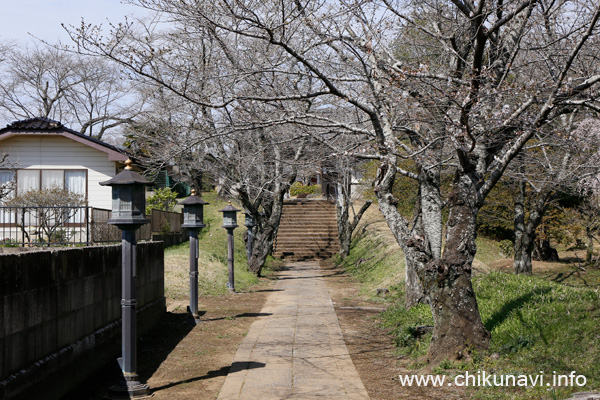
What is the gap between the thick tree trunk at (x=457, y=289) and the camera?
8.15 metres

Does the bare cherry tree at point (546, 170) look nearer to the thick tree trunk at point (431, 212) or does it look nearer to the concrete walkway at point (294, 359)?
the thick tree trunk at point (431, 212)

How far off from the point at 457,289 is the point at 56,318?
17.0ft

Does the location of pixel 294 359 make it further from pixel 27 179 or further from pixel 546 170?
pixel 27 179

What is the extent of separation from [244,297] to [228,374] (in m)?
8.85

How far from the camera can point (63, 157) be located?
76.7 ft

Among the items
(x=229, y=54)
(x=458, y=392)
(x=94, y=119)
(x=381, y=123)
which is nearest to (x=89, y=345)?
(x=458, y=392)

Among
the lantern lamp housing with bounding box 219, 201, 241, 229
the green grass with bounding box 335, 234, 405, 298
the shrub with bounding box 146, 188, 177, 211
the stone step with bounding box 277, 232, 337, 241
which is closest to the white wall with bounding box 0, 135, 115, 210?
the lantern lamp housing with bounding box 219, 201, 241, 229

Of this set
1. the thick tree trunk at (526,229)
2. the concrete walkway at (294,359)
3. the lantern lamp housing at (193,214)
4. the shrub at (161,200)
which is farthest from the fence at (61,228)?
the thick tree trunk at (526,229)

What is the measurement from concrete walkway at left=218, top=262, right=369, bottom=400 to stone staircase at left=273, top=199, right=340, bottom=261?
17530 mm

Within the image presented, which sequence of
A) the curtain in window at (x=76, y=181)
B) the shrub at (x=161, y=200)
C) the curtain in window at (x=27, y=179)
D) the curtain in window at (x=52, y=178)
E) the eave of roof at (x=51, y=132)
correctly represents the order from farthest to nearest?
1. the shrub at (x=161, y=200)
2. the curtain in window at (x=76, y=181)
3. the curtain in window at (x=52, y=178)
4. the curtain in window at (x=27, y=179)
5. the eave of roof at (x=51, y=132)

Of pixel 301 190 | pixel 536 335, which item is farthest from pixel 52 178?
pixel 301 190

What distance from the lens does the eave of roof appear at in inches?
890

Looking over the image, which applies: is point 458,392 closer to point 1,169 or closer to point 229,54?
point 229,54

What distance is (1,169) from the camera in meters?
22.7
